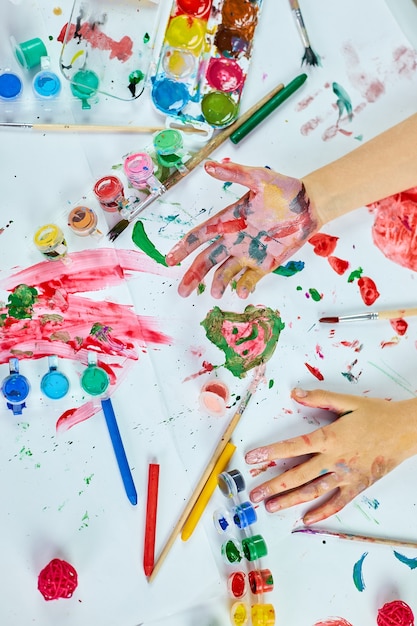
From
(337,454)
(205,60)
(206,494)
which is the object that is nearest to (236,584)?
(206,494)

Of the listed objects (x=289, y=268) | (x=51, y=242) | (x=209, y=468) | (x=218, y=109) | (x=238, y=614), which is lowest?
(x=238, y=614)

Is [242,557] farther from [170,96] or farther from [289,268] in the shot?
[170,96]

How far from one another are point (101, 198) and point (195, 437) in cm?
46

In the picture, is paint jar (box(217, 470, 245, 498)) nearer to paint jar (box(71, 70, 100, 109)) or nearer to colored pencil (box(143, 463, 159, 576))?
colored pencil (box(143, 463, 159, 576))

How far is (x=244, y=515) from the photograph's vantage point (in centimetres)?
129

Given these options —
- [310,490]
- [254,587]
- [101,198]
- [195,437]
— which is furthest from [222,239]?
[254,587]

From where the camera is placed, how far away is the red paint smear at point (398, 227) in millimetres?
1410

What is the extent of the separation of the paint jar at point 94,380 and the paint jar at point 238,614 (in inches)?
16.9

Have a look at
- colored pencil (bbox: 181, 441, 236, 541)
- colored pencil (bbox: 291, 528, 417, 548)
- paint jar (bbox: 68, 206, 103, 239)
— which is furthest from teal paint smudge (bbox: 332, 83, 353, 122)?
colored pencil (bbox: 291, 528, 417, 548)

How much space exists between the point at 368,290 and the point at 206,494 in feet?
1.56

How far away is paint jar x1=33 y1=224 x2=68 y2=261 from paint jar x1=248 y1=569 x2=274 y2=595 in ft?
2.12

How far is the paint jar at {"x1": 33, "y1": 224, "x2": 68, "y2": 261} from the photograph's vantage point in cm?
132

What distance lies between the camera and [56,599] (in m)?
1.23

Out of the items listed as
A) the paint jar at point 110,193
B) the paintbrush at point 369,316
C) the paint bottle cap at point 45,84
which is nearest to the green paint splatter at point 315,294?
the paintbrush at point 369,316
